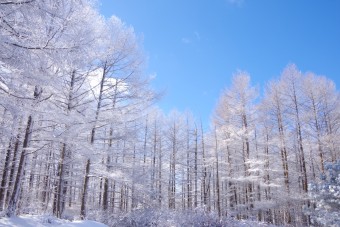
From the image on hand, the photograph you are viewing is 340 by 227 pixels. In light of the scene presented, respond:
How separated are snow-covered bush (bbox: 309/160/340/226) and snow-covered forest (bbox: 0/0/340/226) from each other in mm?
43

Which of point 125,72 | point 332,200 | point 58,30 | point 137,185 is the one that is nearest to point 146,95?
point 125,72

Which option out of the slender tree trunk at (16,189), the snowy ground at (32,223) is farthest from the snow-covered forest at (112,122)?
the snowy ground at (32,223)

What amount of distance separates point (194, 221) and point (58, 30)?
6.38 m

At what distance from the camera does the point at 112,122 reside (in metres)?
11.8

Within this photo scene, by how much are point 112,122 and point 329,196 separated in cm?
952

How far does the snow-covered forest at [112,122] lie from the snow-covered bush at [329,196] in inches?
1.7

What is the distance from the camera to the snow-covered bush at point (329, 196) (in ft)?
34.7

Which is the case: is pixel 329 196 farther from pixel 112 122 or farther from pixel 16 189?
pixel 16 189

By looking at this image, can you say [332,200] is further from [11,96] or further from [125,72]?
[11,96]

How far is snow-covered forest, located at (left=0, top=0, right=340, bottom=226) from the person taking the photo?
17.4 ft

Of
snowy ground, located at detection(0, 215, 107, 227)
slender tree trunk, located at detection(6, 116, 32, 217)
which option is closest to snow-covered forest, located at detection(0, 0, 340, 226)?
slender tree trunk, located at detection(6, 116, 32, 217)

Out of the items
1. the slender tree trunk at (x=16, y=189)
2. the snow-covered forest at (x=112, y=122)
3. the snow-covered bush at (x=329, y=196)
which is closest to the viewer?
the snow-covered forest at (x=112, y=122)

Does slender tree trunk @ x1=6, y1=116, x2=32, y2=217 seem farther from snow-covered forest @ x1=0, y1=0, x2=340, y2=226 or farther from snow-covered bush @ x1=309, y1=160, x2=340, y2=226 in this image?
snow-covered bush @ x1=309, y1=160, x2=340, y2=226

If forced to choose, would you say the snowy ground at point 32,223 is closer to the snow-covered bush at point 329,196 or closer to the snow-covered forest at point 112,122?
the snow-covered forest at point 112,122
